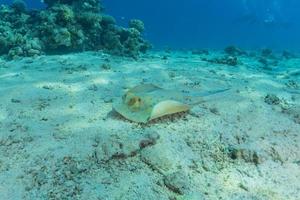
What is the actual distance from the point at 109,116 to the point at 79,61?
4.36m

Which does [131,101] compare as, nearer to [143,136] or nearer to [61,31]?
[143,136]

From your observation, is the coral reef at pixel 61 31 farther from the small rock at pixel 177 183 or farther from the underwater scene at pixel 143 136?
the small rock at pixel 177 183

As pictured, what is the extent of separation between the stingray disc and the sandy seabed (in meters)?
0.12

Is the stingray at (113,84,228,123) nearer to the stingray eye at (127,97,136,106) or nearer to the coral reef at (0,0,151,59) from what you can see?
the stingray eye at (127,97,136,106)

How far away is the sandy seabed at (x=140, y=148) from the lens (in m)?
3.45

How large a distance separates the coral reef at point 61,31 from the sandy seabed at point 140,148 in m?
4.19

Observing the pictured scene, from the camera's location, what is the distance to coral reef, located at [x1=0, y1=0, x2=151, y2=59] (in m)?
10.1

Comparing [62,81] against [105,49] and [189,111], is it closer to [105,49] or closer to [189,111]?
[189,111]

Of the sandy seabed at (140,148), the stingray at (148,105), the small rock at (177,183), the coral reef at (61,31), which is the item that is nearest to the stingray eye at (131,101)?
the stingray at (148,105)

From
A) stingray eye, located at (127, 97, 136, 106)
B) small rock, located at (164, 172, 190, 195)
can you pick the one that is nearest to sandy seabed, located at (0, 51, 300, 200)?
small rock, located at (164, 172, 190, 195)

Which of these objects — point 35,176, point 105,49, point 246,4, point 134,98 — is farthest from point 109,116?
point 246,4

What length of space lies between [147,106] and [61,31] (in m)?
6.64

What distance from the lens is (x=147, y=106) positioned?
4539 mm

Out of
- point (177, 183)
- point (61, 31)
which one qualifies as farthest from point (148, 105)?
point (61, 31)
